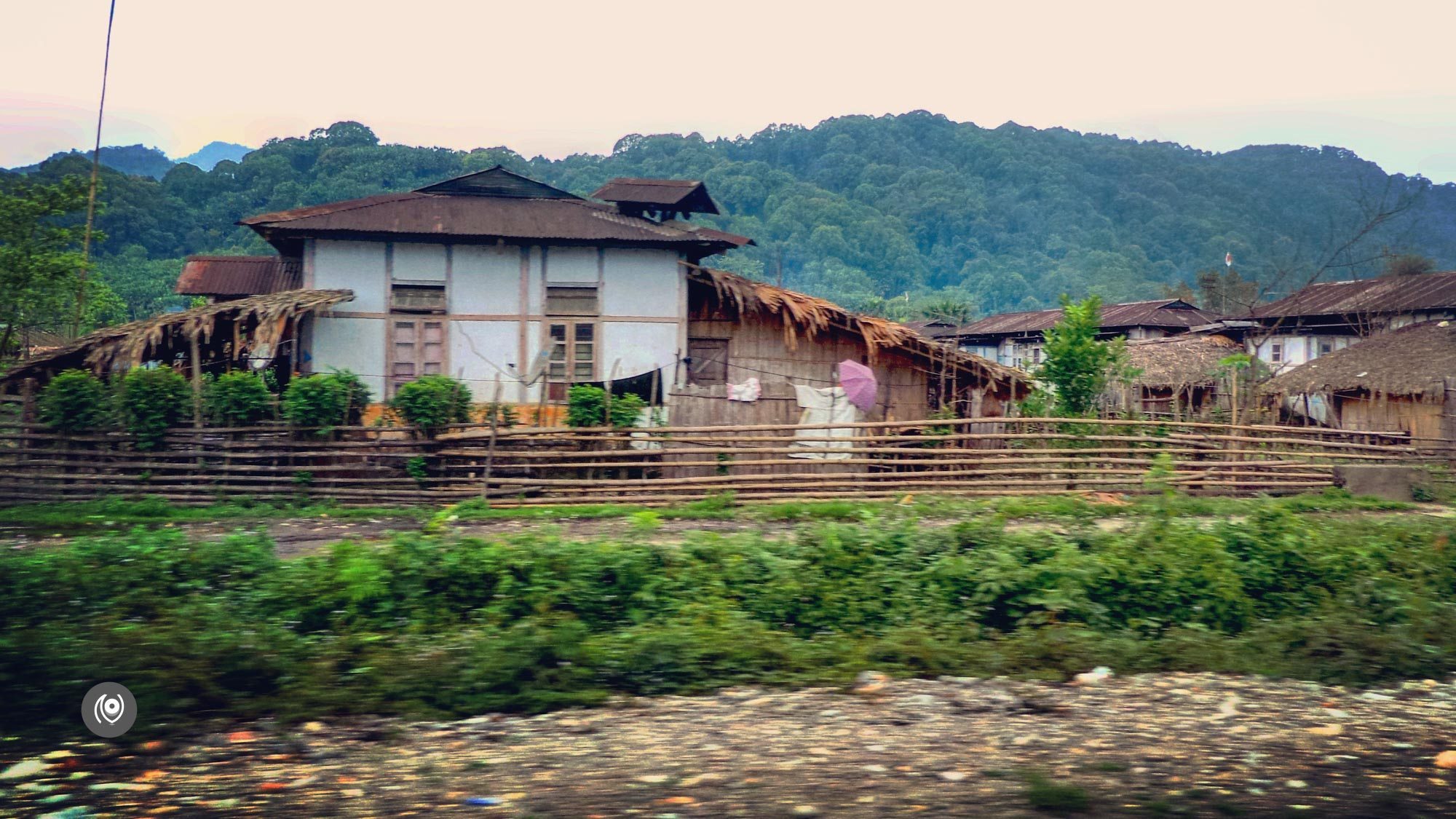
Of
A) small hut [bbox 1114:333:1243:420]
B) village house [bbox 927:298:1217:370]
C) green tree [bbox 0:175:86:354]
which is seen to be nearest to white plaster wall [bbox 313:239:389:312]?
green tree [bbox 0:175:86:354]

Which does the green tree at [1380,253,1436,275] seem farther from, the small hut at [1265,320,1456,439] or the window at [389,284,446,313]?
the window at [389,284,446,313]

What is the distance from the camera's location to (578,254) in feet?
61.1

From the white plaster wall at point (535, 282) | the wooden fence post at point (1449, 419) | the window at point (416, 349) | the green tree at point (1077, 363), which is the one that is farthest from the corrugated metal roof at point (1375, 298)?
the window at point (416, 349)

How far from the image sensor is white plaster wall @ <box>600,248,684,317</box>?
735 inches

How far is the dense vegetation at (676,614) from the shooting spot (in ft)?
18.0

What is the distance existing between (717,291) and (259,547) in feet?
38.4

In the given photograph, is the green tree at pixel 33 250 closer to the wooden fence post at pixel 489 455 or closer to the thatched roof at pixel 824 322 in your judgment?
the wooden fence post at pixel 489 455

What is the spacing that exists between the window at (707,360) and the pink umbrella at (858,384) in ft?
7.56

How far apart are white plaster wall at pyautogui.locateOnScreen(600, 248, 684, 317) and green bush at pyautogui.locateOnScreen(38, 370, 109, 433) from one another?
8.35 m

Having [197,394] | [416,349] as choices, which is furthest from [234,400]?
[416,349]

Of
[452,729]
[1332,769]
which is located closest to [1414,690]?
[1332,769]

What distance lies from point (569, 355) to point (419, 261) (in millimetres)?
3288

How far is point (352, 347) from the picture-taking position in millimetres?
17953

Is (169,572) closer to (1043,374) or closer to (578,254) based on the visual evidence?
(578,254)
